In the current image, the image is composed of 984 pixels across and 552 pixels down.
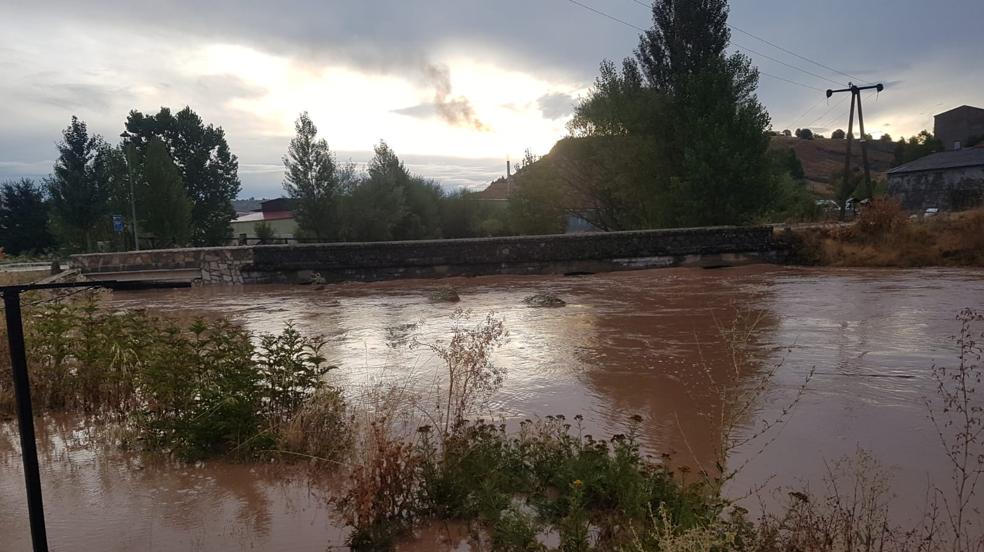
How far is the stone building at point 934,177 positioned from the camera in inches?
1433

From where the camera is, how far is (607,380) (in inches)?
249

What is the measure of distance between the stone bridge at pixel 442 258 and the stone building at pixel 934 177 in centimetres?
2703

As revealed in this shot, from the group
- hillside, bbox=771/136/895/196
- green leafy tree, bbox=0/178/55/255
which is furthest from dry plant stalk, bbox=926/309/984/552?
hillside, bbox=771/136/895/196

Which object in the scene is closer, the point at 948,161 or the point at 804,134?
the point at 948,161

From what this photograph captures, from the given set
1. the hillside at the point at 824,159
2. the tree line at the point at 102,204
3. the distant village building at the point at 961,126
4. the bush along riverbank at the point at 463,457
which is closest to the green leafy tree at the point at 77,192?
the tree line at the point at 102,204

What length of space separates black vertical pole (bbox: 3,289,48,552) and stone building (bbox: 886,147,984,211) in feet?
137

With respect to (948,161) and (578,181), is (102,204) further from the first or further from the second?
(948,161)

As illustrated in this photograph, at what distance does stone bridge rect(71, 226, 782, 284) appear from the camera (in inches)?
608

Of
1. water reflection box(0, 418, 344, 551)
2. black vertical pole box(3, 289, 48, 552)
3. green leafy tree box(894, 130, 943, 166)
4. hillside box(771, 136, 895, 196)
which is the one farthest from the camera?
hillside box(771, 136, 895, 196)

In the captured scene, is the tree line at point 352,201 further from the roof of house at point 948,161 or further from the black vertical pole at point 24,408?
the black vertical pole at point 24,408

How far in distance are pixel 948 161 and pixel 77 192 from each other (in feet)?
158

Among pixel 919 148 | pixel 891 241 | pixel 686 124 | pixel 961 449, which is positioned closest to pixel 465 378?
pixel 961 449

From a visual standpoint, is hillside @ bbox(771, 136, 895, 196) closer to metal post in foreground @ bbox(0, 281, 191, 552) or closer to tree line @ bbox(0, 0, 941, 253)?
tree line @ bbox(0, 0, 941, 253)

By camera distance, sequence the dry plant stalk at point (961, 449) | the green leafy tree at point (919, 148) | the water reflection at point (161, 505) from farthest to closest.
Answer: the green leafy tree at point (919, 148), the water reflection at point (161, 505), the dry plant stalk at point (961, 449)
